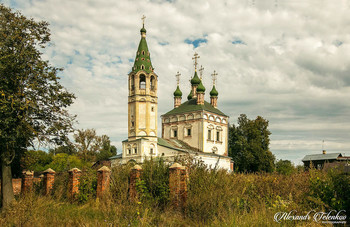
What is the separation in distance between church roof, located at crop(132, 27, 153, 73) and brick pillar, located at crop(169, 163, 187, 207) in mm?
32327

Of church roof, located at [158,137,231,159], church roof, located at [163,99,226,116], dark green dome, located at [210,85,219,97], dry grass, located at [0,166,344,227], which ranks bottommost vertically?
dry grass, located at [0,166,344,227]

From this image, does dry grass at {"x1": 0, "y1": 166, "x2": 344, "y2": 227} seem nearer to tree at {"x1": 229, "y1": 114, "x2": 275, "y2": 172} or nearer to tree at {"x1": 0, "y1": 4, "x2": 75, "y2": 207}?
tree at {"x1": 0, "y1": 4, "x2": 75, "y2": 207}

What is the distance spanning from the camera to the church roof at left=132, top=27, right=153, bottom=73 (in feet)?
143

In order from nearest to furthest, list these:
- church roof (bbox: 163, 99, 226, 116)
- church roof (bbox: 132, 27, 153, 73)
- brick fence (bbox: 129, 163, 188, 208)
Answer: brick fence (bbox: 129, 163, 188, 208) < church roof (bbox: 132, 27, 153, 73) < church roof (bbox: 163, 99, 226, 116)

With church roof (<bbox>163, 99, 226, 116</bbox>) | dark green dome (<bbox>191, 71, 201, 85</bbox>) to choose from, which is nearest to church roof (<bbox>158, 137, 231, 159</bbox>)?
church roof (<bbox>163, 99, 226, 116</bbox>)

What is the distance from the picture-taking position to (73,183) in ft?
51.1

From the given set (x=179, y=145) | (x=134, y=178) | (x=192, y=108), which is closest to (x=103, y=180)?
(x=134, y=178)

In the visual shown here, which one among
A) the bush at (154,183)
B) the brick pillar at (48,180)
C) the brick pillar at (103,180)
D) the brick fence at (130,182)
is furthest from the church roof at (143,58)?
the bush at (154,183)

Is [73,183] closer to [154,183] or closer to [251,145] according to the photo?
[154,183]

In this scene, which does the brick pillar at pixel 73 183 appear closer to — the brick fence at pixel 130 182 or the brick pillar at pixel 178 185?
the brick fence at pixel 130 182

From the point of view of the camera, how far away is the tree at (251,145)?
170 ft

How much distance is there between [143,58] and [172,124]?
42.5 feet

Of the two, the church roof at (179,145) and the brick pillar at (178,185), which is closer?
the brick pillar at (178,185)

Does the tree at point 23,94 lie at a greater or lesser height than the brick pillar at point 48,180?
greater
